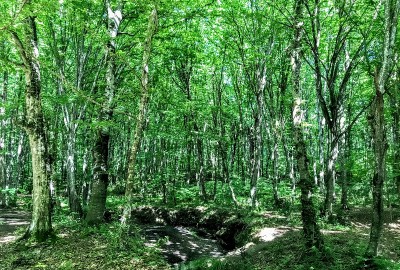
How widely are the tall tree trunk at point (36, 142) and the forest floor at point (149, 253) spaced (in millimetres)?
665

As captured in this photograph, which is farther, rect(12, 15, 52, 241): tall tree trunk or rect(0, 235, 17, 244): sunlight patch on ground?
rect(0, 235, 17, 244): sunlight patch on ground

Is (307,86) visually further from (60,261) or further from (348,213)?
(60,261)

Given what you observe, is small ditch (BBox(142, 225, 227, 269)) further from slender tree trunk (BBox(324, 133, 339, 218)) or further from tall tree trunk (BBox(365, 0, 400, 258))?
tall tree trunk (BBox(365, 0, 400, 258))

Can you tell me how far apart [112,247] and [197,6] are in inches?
449

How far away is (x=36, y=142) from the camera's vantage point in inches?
354

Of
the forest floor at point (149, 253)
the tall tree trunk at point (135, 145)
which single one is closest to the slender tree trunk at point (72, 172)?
the forest floor at point (149, 253)

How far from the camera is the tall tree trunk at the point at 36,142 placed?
28.8 feet

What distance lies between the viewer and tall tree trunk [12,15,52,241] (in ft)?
28.8

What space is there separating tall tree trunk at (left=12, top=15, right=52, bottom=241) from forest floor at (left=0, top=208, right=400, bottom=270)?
66cm

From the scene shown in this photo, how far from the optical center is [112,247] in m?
8.46

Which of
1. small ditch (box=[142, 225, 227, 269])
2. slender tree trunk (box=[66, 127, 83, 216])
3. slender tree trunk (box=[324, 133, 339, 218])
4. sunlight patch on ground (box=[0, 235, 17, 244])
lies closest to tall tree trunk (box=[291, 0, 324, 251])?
slender tree trunk (box=[324, 133, 339, 218])

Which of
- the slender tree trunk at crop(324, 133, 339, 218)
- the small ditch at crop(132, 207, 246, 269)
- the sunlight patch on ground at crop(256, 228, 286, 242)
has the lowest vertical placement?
the small ditch at crop(132, 207, 246, 269)

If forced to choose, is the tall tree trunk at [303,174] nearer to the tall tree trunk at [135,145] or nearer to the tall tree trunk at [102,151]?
the tall tree trunk at [135,145]

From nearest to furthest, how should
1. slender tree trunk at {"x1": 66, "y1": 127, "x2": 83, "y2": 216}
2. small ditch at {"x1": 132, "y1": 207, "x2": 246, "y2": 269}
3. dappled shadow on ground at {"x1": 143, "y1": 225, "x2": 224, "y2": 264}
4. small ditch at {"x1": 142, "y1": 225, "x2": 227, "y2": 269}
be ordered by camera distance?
1. small ditch at {"x1": 142, "y1": 225, "x2": 227, "y2": 269}
2. dappled shadow on ground at {"x1": 143, "y1": 225, "x2": 224, "y2": 264}
3. small ditch at {"x1": 132, "y1": 207, "x2": 246, "y2": 269}
4. slender tree trunk at {"x1": 66, "y1": 127, "x2": 83, "y2": 216}
